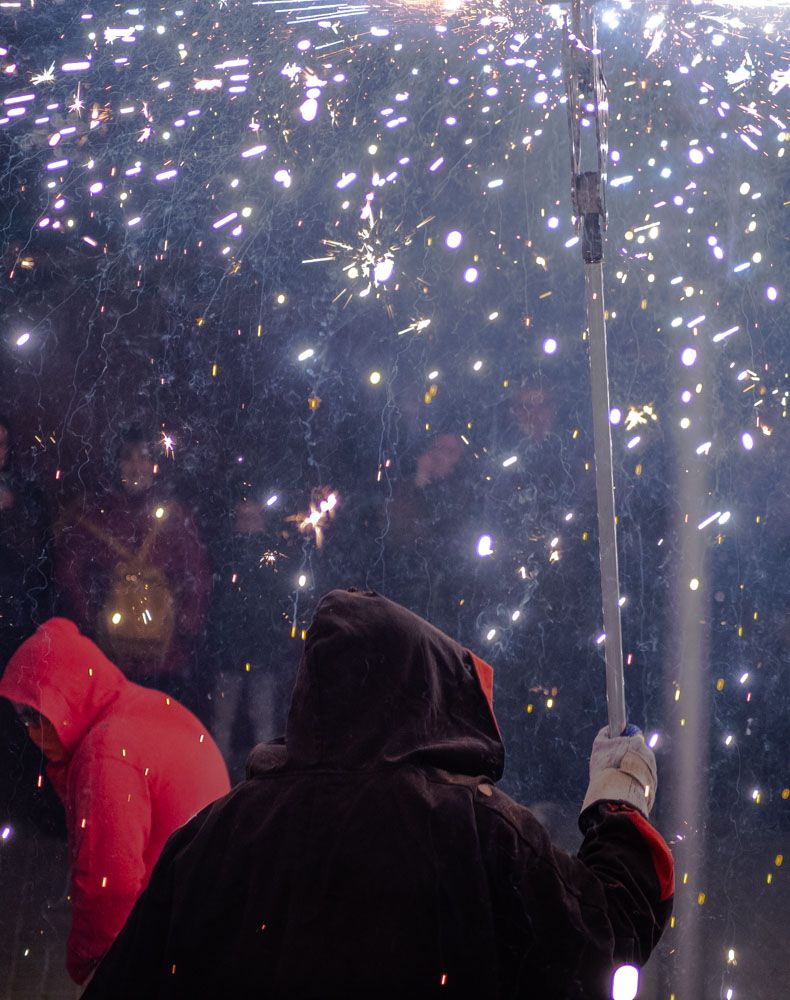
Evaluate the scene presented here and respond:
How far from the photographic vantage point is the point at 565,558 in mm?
1800

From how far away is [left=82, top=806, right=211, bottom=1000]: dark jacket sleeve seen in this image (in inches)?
35.8

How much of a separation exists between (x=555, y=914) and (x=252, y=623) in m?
0.98

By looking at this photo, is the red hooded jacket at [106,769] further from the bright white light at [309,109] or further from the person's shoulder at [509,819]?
the bright white light at [309,109]

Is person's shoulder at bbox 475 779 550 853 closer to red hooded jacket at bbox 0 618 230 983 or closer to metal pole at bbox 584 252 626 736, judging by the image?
metal pole at bbox 584 252 626 736

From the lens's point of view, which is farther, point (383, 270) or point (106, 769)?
point (383, 270)

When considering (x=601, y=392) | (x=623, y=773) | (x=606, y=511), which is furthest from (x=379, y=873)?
(x=601, y=392)

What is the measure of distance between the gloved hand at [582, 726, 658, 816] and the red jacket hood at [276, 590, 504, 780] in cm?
20

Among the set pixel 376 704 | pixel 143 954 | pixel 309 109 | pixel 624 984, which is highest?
pixel 309 109

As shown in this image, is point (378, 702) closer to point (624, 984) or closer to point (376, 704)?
point (376, 704)

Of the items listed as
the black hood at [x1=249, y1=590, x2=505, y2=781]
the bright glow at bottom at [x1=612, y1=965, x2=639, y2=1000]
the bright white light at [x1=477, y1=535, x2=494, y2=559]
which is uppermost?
the black hood at [x1=249, y1=590, x2=505, y2=781]

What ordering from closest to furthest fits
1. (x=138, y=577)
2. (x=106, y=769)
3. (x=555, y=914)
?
(x=555, y=914), (x=106, y=769), (x=138, y=577)

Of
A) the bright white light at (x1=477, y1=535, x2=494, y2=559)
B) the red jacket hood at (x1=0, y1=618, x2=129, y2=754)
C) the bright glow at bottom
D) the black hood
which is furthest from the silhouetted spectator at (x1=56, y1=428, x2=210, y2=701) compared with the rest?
the bright glow at bottom

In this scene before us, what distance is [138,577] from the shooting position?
170cm

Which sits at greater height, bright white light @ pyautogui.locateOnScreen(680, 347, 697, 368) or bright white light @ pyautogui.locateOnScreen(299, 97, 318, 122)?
bright white light @ pyautogui.locateOnScreen(299, 97, 318, 122)
